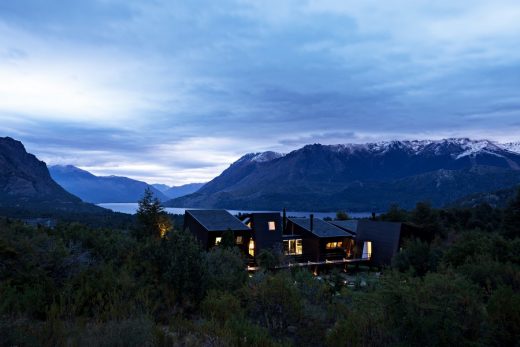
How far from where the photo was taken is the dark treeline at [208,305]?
18.8ft

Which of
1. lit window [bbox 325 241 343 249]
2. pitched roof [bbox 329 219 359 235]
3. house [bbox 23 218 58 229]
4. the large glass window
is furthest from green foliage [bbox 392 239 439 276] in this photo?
house [bbox 23 218 58 229]

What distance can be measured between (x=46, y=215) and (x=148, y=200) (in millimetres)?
81192

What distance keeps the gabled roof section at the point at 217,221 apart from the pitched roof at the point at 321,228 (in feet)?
25.4

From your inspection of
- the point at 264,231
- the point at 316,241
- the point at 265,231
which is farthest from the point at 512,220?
the point at 264,231

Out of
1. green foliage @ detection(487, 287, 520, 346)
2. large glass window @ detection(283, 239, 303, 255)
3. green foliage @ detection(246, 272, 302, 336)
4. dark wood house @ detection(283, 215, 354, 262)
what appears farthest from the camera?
large glass window @ detection(283, 239, 303, 255)

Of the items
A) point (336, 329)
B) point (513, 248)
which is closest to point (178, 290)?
point (336, 329)

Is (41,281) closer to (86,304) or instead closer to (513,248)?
(86,304)

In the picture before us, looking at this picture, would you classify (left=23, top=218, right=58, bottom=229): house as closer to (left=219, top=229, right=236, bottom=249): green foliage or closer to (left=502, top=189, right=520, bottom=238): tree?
(left=219, top=229, right=236, bottom=249): green foliage

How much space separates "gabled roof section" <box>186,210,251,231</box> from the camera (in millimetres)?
39094

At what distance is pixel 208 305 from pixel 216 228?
3110 centimetres

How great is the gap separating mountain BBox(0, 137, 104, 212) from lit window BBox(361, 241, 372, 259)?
12519 centimetres

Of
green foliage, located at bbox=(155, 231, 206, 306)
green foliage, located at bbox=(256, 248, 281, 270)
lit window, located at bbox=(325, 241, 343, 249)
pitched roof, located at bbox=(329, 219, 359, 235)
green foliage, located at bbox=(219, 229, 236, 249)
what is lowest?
green foliage, located at bbox=(256, 248, 281, 270)

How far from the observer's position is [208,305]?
798 centimetres

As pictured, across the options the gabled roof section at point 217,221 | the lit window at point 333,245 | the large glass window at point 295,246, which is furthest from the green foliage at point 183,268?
the large glass window at point 295,246
